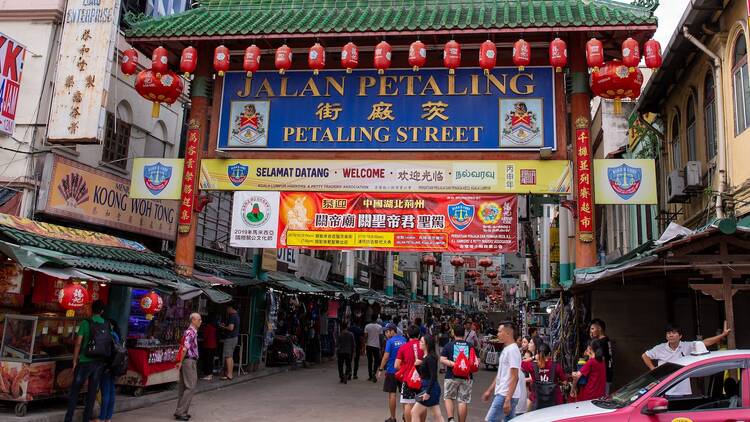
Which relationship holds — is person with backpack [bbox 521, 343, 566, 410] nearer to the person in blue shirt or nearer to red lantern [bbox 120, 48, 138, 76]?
the person in blue shirt

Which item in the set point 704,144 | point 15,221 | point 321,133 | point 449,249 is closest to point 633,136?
point 704,144

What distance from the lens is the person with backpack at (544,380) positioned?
9.32 metres

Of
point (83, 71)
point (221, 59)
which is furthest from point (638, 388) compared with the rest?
point (83, 71)

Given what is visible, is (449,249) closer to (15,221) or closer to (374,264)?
(15,221)

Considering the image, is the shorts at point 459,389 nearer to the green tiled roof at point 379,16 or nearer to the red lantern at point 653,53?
the red lantern at point 653,53

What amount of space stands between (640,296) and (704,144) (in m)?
3.94

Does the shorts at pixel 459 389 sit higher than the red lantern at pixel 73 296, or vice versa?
the red lantern at pixel 73 296

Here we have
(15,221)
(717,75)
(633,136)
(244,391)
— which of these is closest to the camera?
(15,221)

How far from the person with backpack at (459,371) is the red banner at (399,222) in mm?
3316

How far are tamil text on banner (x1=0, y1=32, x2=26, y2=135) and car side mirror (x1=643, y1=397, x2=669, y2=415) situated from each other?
527 inches

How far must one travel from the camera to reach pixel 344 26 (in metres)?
14.0

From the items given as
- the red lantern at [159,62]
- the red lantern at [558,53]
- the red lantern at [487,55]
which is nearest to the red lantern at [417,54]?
the red lantern at [487,55]

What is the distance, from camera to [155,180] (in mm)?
14703

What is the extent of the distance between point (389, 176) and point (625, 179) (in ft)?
Result: 16.7
